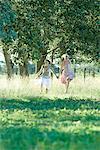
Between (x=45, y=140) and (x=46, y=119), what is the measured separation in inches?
210

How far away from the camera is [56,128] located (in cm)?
1252

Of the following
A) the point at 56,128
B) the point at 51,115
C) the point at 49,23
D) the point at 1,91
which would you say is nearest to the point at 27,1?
the point at 49,23

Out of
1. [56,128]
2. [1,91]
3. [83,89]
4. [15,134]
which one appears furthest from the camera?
[83,89]

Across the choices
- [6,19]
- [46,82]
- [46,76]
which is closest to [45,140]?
[6,19]

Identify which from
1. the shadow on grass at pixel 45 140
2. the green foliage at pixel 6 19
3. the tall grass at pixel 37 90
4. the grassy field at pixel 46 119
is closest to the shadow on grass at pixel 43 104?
the grassy field at pixel 46 119

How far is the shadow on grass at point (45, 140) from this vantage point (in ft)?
30.4

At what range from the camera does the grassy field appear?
9.86 metres

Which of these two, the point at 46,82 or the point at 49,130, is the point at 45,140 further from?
the point at 46,82

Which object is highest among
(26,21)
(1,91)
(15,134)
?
(26,21)

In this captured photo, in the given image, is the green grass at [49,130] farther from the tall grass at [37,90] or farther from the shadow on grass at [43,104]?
the tall grass at [37,90]

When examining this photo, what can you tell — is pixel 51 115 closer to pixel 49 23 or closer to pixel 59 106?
pixel 59 106

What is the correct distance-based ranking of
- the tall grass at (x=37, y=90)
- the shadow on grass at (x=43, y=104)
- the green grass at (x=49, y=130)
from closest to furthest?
the green grass at (x=49, y=130), the shadow on grass at (x=43, y=104), the tall grass at (x=37, y=90)

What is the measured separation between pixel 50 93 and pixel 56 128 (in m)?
15.4

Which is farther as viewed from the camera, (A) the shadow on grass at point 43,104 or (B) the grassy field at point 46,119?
(A) the shadow on grass at point 43,104
